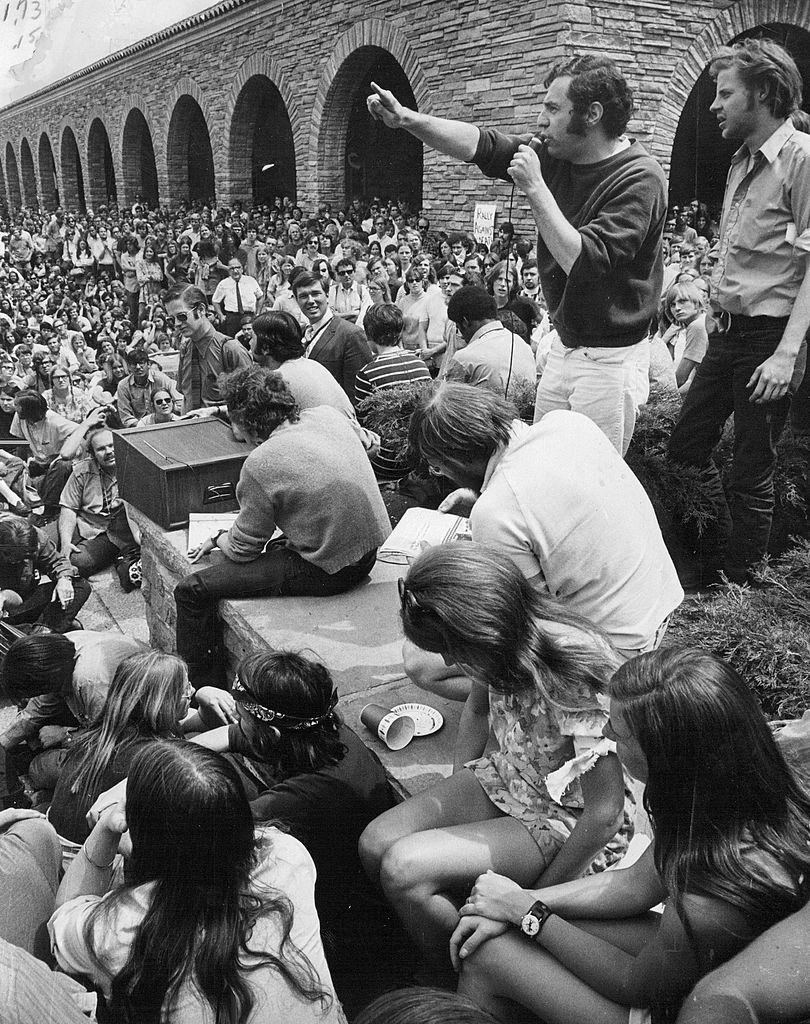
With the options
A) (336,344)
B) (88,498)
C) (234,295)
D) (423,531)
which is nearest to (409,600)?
(423,531)

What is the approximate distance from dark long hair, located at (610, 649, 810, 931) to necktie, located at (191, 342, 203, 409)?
5.57 m

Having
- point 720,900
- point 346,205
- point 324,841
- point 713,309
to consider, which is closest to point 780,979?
point 720,900

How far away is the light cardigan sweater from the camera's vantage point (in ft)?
10.8

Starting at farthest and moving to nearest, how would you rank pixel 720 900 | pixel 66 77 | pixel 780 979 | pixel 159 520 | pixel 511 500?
1. pixel 66 77
2. pixel 159 520
3. pixel 511 500
4. pixel 720 900
5. pixel 780 979

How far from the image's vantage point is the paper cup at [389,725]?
8.30 feet

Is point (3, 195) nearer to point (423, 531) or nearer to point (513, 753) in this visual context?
point (423, 531)

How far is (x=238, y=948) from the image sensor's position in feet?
5.43

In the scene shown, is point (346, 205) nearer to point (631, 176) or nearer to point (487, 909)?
point (631, 176)

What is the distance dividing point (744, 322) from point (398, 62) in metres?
12.0

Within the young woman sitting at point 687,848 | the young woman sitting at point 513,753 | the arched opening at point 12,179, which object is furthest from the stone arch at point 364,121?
the arched opening at point 12,179

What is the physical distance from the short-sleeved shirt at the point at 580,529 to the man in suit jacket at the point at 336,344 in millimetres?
3268

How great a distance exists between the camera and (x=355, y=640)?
3.24 meters

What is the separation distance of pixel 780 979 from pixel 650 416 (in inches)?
116

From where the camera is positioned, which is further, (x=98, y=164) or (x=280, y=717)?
(x=98, y=164)
